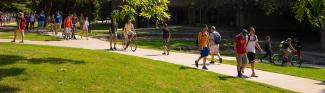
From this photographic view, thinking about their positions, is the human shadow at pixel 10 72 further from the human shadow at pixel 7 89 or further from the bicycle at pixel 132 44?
the bicycle at pixel 132 44

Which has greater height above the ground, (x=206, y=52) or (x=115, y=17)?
(x=115, y=17)

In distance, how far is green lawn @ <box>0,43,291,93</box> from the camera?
12547 millimetres

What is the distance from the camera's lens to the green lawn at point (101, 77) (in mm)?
12547

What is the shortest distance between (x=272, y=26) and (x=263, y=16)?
1596mm

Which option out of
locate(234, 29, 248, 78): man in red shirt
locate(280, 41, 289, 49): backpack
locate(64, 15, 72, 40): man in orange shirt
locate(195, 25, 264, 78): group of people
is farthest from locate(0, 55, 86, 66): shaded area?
locate(64, 15, 72, 40): man in orange shirt

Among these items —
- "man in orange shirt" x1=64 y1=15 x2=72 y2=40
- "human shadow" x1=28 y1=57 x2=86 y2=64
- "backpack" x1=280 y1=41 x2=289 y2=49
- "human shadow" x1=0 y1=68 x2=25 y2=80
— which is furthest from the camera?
"man in orange shirt" x1=64 y1=15 x2=72 y2=40

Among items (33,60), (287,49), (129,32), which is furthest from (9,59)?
(287,49)

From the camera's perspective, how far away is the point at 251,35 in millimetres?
17641

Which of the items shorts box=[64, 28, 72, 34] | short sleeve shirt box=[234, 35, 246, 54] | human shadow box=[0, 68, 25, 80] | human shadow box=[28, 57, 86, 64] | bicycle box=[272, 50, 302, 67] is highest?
shorts box=[64, 28, 72, 34]

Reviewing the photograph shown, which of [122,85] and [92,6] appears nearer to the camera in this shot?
[122,85]

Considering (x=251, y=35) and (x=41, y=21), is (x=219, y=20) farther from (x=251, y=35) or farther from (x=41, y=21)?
(x=251, y=35)

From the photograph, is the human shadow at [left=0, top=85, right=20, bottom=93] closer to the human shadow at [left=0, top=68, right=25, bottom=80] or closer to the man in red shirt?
the human shadow at [left=0, top=68, right=25, bottom=80]

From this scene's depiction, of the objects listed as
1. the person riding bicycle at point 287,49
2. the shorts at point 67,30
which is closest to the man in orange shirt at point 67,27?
the shorts at point 67,30

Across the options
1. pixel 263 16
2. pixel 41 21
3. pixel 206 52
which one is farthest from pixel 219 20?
pixel 206 52
